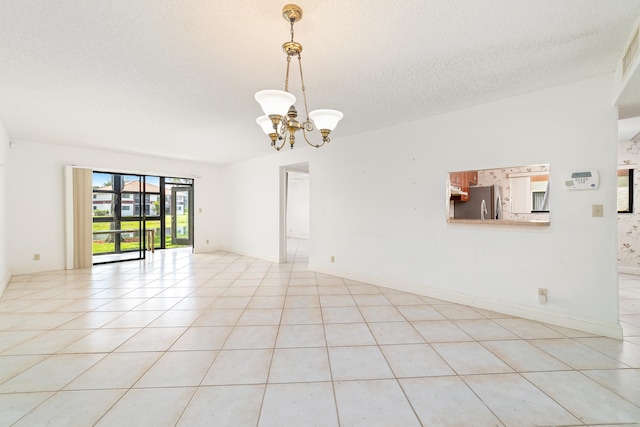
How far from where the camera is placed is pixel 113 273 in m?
4.84

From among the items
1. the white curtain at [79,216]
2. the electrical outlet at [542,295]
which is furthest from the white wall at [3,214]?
the electrical outlet at [542,295]

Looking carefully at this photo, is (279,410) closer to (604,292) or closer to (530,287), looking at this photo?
(530,287)

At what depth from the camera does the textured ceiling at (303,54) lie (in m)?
1.65

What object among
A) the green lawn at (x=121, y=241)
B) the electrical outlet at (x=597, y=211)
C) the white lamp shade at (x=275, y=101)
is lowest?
the green lawn at (x=121, y=241)

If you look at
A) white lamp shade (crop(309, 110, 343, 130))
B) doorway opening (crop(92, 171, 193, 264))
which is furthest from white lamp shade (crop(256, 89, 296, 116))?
doorway opening (crop(92, 171, 193, 264))

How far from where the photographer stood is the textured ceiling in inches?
65.1

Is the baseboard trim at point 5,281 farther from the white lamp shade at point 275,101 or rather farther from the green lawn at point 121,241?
the white lamp shade at point 275,101

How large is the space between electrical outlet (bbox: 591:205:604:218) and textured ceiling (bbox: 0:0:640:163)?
1250 mm

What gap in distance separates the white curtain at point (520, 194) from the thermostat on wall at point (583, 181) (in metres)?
2.22

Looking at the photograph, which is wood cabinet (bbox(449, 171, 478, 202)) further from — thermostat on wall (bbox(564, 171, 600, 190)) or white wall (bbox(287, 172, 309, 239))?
white wall (bbox(287, 172, 309, 239))

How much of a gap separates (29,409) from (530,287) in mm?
4218

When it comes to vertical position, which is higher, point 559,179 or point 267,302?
point 559,179

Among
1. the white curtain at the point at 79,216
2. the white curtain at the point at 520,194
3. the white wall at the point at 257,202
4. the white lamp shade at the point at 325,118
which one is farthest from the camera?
the white wall at the point at 257,202

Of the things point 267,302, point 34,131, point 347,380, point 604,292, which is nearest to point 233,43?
point 347,380
